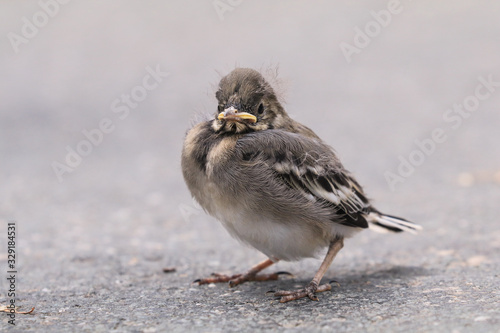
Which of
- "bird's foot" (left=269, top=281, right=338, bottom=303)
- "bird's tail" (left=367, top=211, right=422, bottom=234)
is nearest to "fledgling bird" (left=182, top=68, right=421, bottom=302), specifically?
"bird's foot" (left=269, top=281, right=338, bottom=303)

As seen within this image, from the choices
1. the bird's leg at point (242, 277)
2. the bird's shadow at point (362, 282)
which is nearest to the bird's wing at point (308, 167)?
the bird's shadow at point (362, 282)

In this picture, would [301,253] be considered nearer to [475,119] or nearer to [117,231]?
[117,231]

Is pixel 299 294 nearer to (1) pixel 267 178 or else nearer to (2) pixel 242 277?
(2) pixel 242 277

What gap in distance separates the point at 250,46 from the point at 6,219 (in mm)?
11095

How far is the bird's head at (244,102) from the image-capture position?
19.7ft

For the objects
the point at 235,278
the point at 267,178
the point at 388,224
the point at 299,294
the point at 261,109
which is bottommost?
the point at 299,294

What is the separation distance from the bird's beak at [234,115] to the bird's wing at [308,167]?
0.61 ft

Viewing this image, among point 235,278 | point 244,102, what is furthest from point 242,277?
point 244,102

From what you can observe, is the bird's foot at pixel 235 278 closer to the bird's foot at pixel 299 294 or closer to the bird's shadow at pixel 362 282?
the bird's shadow at pixel 362 282

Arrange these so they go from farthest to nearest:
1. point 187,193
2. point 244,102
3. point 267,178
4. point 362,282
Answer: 1. point 187,193
2. point 362,282
3. point 244,102
4. point 267,178

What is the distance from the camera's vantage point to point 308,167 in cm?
611

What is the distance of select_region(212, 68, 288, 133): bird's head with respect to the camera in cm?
600

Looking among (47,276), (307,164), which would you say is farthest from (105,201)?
(307,164)

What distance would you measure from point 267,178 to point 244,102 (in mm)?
717
